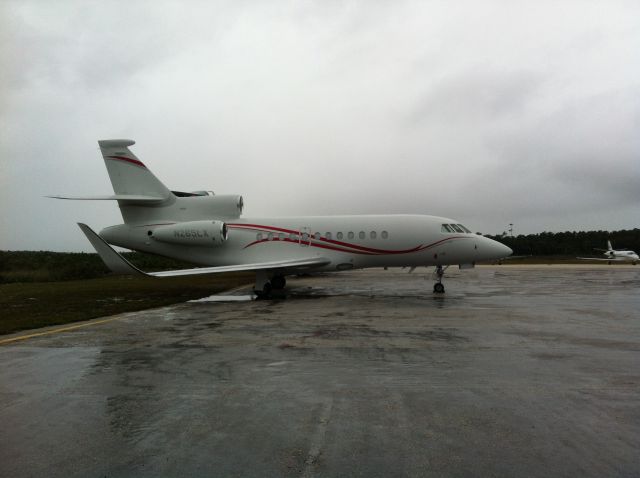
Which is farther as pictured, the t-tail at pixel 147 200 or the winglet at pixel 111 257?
the t-tail at pixel 147 200

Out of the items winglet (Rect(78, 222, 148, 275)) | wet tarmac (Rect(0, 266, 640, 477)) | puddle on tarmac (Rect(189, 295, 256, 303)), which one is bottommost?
puddle on tarmac (Rect(189, 295, 256, 303))

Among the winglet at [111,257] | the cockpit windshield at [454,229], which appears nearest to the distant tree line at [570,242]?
the cockpit windshield at [454,229]

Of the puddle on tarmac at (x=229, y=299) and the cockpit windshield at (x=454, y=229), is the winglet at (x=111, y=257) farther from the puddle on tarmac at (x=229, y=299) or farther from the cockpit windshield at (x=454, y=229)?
the cockpit windshield at (x=454, y=229)

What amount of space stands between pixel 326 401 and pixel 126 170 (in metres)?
18.3

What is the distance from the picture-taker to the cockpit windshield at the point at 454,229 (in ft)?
62.3

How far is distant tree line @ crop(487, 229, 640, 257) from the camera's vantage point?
301ft

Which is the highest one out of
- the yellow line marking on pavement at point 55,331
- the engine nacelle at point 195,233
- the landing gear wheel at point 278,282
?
the engine nacelle at point 195,233

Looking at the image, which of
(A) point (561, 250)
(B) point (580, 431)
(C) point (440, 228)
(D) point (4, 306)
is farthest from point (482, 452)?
(A) point (561, 250)

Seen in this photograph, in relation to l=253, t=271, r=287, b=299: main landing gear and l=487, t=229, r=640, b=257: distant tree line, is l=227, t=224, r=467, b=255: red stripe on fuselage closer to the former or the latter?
l=253, t=271, r=287, b=299: main landing gear

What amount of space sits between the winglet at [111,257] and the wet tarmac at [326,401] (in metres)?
3.17

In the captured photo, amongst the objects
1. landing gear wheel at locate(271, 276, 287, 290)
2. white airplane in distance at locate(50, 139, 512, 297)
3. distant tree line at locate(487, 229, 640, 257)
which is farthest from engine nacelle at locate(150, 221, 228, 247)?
distant tree line at locate(487, 229, 640, 257)

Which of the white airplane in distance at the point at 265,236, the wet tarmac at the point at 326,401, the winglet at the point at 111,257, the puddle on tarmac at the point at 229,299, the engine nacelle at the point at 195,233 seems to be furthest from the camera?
the engine nacelle at the point at 195,233

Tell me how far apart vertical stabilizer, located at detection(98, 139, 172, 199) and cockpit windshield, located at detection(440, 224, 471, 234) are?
12545 mm

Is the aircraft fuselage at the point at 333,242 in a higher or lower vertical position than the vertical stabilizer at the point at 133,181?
lower
